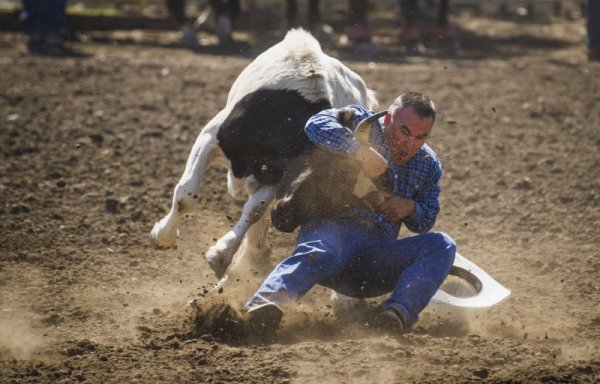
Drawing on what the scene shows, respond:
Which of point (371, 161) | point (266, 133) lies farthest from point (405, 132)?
point (266, 133)

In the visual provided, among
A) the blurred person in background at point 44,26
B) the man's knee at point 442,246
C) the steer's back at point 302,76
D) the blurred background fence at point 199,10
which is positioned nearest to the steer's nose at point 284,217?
the man's knee at point 442,246

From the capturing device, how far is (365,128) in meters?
5.07

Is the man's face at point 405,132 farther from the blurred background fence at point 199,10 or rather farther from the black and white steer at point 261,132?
the blurred background fence at point 199,10

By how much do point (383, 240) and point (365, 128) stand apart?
61 centimetres

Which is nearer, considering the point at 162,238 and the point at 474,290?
the point at 474,290

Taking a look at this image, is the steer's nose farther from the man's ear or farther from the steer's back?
the steer's back

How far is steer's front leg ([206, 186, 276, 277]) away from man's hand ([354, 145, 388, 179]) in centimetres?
92

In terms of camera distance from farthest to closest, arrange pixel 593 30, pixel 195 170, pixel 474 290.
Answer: pixel 593 30, pixel 195 170, pixel 474 290

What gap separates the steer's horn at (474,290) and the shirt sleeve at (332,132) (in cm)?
107

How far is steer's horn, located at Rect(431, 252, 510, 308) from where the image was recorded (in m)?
5.51

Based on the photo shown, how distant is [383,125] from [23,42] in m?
9.65

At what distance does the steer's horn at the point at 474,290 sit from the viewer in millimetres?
5508

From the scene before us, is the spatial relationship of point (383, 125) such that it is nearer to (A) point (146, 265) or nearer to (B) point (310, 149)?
(B) point (310, 149)

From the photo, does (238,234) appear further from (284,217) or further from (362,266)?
(362,266)
